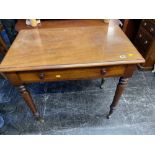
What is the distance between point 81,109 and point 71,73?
0.68 meters

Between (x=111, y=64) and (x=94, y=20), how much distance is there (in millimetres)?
628

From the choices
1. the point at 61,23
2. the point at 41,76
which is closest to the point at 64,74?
the point at 41,76

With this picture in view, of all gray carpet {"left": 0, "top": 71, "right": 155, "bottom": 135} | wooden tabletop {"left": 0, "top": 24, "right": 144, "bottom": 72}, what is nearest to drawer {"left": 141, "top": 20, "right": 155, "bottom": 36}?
gray carpet {"left": 0, "top": 71, "right": 155, "bottom": 135}

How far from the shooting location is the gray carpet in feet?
4.67

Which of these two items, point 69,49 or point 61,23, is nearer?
point 69,49

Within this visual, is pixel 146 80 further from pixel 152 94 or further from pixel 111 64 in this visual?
pixel 111 64

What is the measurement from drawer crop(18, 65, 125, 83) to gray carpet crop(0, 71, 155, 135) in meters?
0.62

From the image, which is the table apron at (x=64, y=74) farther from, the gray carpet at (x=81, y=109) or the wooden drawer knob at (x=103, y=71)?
the gray carpet at (x=81, y=109)

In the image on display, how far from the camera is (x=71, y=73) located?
995 millimetres

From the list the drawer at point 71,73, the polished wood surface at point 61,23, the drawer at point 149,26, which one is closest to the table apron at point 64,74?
the drawer at point 71,73

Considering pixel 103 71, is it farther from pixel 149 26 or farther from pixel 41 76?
pixel 149 26

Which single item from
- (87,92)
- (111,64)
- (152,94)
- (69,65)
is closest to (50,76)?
(69,65)

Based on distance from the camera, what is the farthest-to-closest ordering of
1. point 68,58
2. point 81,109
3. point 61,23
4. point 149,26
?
point 149,26, point 81,109, point 61,23, point 68,58

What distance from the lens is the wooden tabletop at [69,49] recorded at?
0.92 m
